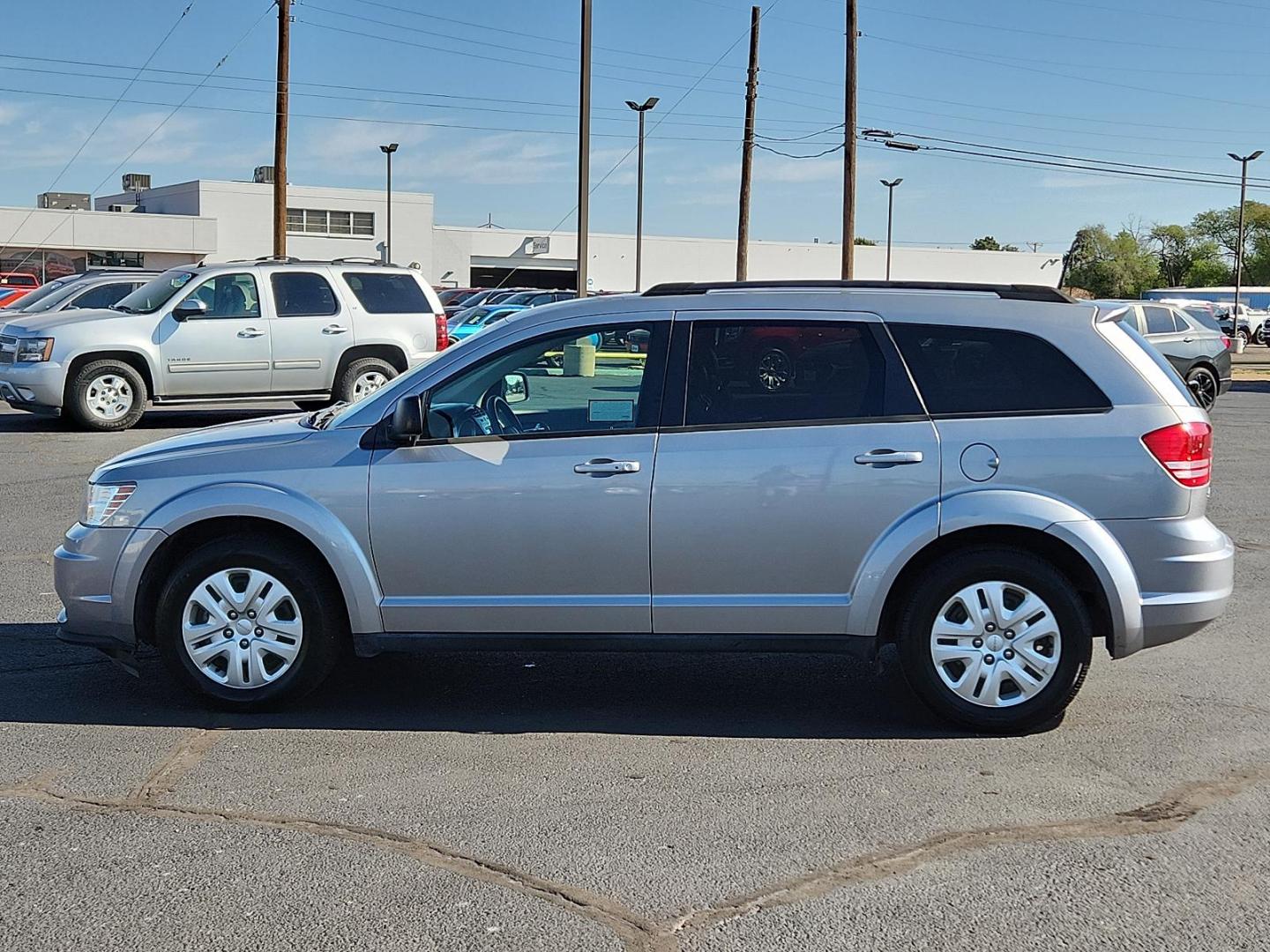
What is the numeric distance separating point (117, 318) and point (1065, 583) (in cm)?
1327

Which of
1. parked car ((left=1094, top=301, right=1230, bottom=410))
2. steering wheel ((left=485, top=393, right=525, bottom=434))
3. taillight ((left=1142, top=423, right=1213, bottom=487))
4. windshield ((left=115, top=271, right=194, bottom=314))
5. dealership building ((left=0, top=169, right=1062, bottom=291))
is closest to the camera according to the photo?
taillight ((left=1142, top=423, right=1213, bottom=487))

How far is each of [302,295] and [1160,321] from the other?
13.8 metres

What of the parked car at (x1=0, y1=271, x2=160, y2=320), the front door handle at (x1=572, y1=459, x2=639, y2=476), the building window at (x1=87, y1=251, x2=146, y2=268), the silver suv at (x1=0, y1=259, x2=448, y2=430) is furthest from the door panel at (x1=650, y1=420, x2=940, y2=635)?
the building window at (x1=87, y1=251, x2=146, y2=268)

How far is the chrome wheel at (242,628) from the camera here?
587cm

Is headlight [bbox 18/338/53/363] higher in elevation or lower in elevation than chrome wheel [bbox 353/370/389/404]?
higher

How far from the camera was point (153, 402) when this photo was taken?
16859 millimetres

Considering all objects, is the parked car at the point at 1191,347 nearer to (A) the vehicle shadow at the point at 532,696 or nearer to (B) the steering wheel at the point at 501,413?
(A) the vehicle shadow at the point at 532,696

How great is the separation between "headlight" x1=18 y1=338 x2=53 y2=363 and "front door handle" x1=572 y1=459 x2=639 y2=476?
40.5ft

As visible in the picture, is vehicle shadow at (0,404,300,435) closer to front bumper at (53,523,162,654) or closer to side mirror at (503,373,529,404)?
front bumper at (53,523,162,654)

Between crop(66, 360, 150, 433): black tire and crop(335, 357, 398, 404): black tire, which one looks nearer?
crop(66, 360, 150, 433): black tire

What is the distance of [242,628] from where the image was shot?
19.4 ft

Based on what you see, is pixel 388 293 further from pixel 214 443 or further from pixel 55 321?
pixel 214 443

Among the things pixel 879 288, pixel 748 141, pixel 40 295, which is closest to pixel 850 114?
pixel 748 141

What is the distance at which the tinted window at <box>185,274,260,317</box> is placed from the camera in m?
16.5
